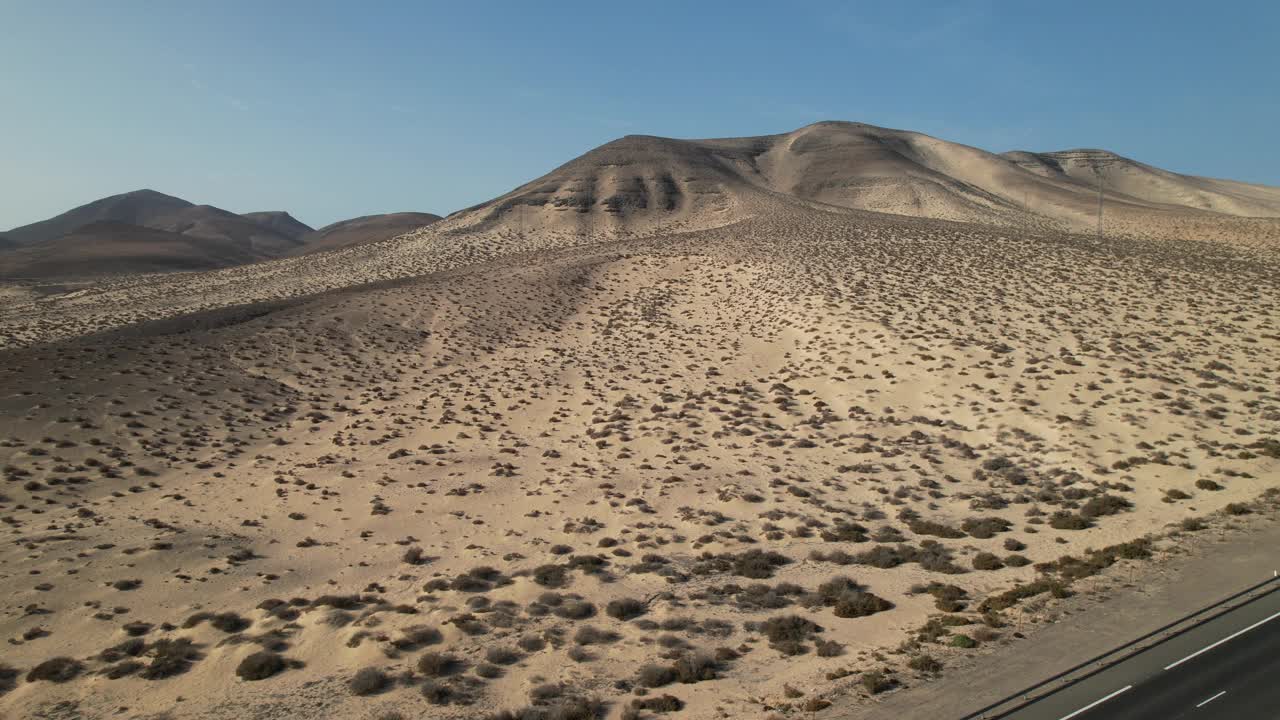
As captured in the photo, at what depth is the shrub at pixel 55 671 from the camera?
14.7 m

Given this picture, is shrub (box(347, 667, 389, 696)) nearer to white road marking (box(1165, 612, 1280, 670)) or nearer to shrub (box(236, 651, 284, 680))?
shrub (box(236, 651, 284, 680))

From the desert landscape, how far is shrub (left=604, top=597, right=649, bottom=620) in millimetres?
66

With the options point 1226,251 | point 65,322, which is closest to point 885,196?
point 1226,251


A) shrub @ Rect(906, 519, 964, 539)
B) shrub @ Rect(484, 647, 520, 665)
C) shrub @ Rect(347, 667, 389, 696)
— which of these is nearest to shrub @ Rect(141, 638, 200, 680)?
shrub @ Rect(347, 667, 389, 696)

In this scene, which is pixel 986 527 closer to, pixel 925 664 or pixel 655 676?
pixel 925 664

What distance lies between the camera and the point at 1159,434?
26.6 metres

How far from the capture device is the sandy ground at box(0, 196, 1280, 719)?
1504 centimetres

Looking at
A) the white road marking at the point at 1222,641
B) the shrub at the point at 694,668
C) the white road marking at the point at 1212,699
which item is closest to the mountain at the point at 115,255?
the shrub at the point at 694,668

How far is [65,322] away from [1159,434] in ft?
210

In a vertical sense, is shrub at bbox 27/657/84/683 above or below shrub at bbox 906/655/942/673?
above

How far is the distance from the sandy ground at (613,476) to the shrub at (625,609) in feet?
0.34

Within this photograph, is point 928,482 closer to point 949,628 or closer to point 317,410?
point 949,628

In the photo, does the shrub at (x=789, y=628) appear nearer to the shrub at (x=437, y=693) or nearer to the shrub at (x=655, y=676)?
the shrub at (x=655, y=676)

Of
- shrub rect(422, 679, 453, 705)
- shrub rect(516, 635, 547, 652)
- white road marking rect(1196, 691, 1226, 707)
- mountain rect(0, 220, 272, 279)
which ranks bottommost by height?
shrub rect(516, 635, 547, 652)
